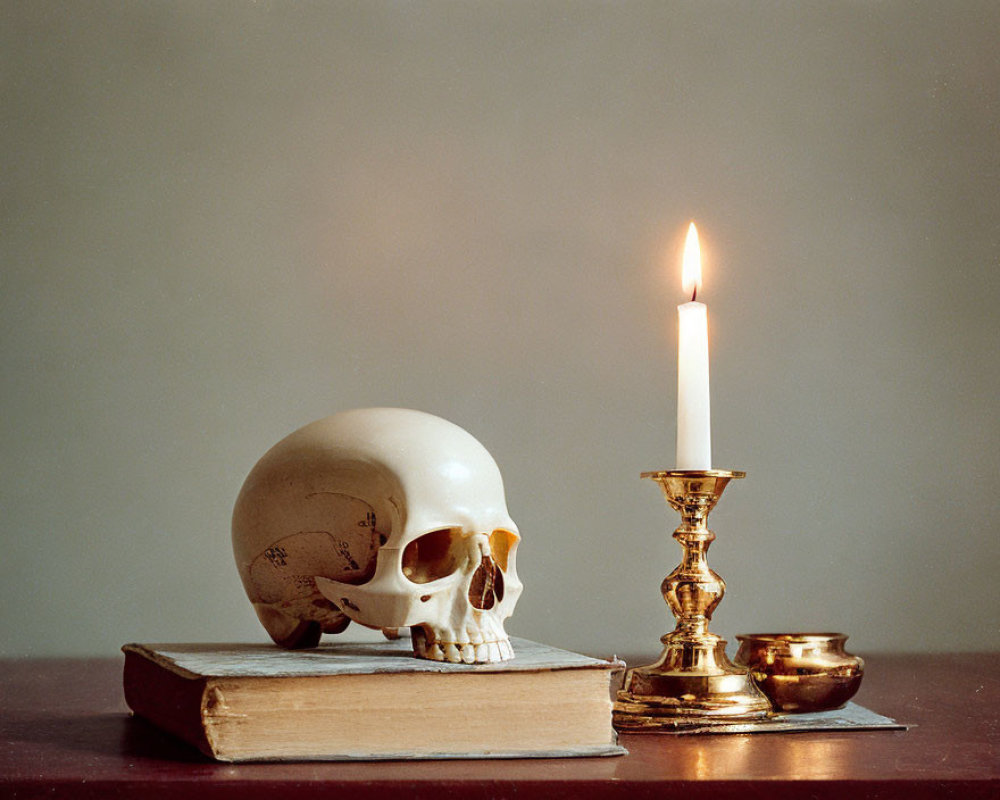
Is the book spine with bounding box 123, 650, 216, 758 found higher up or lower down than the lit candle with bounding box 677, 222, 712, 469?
lower down

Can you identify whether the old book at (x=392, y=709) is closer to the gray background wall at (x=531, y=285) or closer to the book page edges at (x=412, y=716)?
the book page edges at (x=412, y=716)

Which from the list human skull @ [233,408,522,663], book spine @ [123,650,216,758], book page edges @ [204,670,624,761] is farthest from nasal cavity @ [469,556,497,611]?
book spine @ [123,650,216,758]

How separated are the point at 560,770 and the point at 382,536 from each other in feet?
0.70

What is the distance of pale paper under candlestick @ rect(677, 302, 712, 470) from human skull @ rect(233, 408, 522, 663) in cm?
14

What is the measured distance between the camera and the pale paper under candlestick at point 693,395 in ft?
2.73

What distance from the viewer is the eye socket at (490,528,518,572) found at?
0.88m

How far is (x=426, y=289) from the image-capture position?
4.94ft

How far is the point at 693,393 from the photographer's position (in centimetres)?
83

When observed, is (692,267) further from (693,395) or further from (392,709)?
(392,709)

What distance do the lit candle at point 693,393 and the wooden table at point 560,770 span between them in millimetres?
193

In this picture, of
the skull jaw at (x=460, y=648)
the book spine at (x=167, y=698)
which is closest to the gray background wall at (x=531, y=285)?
the book spine at (x=167, y=698)

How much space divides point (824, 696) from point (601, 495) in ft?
2.14

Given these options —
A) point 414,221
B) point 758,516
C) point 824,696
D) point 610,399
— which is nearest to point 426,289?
point 414,221

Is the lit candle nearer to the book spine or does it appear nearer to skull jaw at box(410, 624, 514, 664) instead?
skull jaw at box(410, 624, 514, 664)
